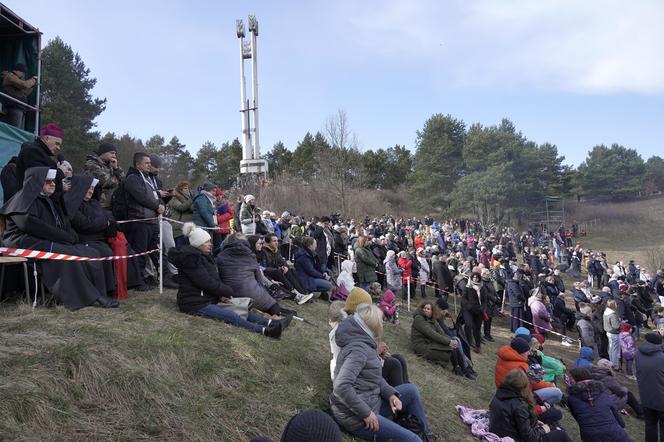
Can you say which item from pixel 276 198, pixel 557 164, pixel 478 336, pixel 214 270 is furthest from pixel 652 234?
pixel 214 270

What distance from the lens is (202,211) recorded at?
897 cm

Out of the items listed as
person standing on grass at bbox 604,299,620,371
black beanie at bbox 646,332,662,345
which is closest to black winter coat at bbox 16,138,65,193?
black beanie at bbox 646,332,662,345

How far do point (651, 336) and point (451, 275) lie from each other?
27.5ft

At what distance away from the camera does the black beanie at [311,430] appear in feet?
6.29

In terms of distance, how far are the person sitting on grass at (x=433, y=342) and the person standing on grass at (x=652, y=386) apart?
283 cm

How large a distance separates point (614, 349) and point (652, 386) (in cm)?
599

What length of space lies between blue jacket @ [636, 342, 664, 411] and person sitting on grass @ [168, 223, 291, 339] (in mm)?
6311

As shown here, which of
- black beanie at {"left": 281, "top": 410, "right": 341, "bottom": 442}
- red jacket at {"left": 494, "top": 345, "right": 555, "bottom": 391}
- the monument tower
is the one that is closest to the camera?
black beanie at {"left": 281, "top": 410, "right": 341, "bottom": 442}

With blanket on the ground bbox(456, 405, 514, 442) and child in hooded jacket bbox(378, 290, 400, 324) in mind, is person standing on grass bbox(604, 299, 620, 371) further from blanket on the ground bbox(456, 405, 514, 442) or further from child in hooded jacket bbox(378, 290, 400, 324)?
blanket on the ground bbox(456, 405, 514, 442)

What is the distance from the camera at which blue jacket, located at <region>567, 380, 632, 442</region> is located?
6.60 meters

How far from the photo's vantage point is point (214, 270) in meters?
6.66

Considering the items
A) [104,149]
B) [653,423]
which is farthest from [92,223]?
[653,423]

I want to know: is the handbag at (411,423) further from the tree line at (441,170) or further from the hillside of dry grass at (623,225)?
the hillside of dry grass at (623,225)

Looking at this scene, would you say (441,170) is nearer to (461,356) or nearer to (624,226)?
(624,226)
